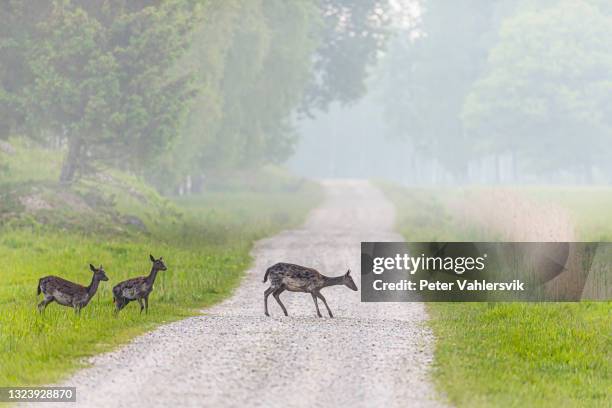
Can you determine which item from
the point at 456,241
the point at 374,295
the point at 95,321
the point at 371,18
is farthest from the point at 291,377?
the point at 371,18

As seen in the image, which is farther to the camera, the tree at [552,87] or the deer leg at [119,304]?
the tree at [552,87]

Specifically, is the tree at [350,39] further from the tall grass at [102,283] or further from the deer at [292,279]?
the deer at [292,279]

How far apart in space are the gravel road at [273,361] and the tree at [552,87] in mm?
52071

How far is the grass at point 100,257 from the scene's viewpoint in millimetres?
13578

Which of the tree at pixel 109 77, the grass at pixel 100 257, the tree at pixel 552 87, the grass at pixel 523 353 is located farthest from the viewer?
the tree at pixel 552 87

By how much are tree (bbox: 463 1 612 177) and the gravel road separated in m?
52.1

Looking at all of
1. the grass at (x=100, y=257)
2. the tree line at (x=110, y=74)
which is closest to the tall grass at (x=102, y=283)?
the grass at (x=100, y=257)

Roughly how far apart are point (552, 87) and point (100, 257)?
50.3m

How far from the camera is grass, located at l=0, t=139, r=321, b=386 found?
13578 millimetres

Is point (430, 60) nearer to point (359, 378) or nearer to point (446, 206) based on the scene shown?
point (446, 206)

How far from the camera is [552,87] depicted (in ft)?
224

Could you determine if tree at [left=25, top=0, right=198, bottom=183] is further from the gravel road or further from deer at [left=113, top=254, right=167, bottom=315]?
deer at [left=113, top=254, right=167, bottom=315]

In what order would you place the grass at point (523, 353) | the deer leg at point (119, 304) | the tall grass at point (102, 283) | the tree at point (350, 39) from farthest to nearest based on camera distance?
the tree at point (350, 39), the deer leg at point (119, 304), the tall grass at point (102, 283), the grass at point (523, 353)

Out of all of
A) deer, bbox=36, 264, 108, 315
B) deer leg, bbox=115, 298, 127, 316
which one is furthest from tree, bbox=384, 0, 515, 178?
deer, bbox=36, 264, 108, 315
